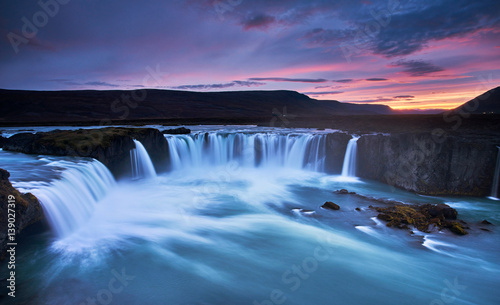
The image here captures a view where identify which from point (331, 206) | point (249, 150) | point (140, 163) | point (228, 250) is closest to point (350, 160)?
point (331, 206)

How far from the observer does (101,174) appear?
10609 mm

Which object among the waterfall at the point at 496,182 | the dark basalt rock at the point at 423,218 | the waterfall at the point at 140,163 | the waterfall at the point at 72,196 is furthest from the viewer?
the waterfall at the point at 140,163

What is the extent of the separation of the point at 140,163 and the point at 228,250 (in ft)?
32.8

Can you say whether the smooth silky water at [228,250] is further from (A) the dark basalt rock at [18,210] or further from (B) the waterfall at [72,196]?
(A) the dark basalt rock at [18,210]

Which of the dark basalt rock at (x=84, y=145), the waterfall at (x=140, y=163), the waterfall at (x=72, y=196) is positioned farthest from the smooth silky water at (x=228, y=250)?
the waterfall at (x=140, y=163)

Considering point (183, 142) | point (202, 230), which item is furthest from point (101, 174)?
point (183, 142)

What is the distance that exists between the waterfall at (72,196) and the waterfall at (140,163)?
4196mm

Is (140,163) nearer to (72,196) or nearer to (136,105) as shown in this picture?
(72,196)

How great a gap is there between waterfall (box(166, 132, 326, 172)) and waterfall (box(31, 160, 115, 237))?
8177mm

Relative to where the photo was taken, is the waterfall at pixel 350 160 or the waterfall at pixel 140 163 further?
the waterfall at pixel 350 160

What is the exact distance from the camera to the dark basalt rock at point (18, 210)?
5.04m

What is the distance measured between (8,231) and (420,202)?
1300 centimetres

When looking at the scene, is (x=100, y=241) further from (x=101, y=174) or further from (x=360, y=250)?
(x=360, y=250)

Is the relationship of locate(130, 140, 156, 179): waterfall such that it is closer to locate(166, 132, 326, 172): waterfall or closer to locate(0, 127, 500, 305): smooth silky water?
locate(166, 132, 326, 172): waterfall
